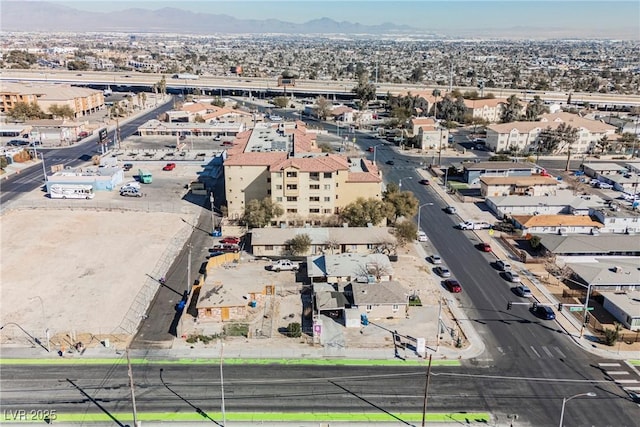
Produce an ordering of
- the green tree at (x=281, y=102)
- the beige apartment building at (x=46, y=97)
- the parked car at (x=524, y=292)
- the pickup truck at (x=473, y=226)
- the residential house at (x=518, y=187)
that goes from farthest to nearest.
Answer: the green tree at (x=281, y=102), the beige apartment building at (x=46, y=97), the residential house at (x=518, y=187), the pickup truck at (x=473, y=226), the parked car at (x=524, y=292)

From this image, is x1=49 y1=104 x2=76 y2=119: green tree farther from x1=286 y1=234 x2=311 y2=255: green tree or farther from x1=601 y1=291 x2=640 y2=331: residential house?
x1=601 y1=291 x2=640 y2=331: residential house

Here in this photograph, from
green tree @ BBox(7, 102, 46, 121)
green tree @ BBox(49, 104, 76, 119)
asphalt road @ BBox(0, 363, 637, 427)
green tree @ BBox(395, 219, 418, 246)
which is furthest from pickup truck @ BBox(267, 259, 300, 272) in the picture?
green tree @ BBox(7, 102, 46, 121)

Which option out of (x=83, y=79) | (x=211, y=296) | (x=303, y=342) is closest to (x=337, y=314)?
(x=303, y=342)

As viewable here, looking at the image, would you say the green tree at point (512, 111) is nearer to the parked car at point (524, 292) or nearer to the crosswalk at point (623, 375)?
the parked car at point (524, 292)

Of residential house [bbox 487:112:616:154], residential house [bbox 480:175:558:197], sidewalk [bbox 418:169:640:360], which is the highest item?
residential house [bbox 487:112:616:154]

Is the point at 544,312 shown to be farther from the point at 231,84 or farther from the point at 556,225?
the point at 231,84

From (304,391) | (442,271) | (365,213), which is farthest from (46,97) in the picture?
(304,391)

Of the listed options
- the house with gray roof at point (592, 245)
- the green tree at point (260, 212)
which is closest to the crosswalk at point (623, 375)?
the house with gray roof at point (592, 245)
